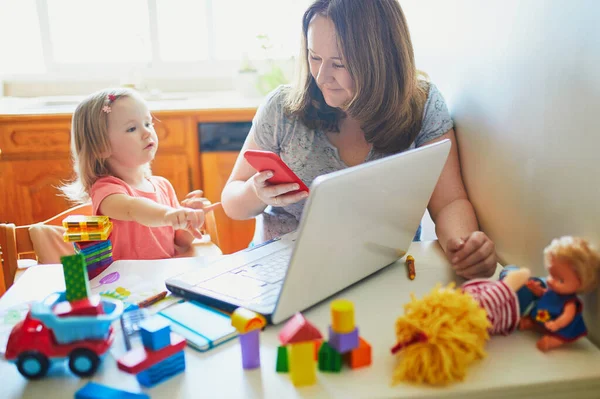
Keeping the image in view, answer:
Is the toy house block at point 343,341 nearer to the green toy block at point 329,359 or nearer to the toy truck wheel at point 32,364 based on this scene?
the green toy block at point 329,359

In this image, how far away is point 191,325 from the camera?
2.61ft

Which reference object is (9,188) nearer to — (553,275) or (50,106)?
(50,106)

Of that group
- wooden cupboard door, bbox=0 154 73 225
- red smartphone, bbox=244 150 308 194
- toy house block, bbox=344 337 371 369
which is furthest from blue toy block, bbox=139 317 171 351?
wooden cupboard door, bbox=0 154 73 225

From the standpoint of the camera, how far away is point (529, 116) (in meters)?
0.93

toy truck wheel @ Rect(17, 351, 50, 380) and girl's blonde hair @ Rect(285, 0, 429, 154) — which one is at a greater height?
girl's blonde hair @ Rect(285, 0, 429, 154)

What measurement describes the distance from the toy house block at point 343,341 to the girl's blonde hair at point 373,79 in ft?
2.12

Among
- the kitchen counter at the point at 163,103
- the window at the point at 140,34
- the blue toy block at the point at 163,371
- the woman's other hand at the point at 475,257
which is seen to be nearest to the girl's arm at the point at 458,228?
the woman's other hand at the point at 475,257

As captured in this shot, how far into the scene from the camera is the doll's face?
2.29 ft

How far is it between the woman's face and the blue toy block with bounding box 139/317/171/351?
2.20 ft

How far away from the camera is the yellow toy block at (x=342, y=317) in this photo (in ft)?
2.14

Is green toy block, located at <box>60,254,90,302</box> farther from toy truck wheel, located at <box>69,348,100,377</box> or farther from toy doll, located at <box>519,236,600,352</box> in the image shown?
toy doll, located at <box>519,236,600,352</box>

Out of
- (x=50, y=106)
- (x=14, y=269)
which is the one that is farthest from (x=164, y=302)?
(x=50, y=106)

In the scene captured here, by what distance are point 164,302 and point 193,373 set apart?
22cm

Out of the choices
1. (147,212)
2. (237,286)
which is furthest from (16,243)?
(237,286)
